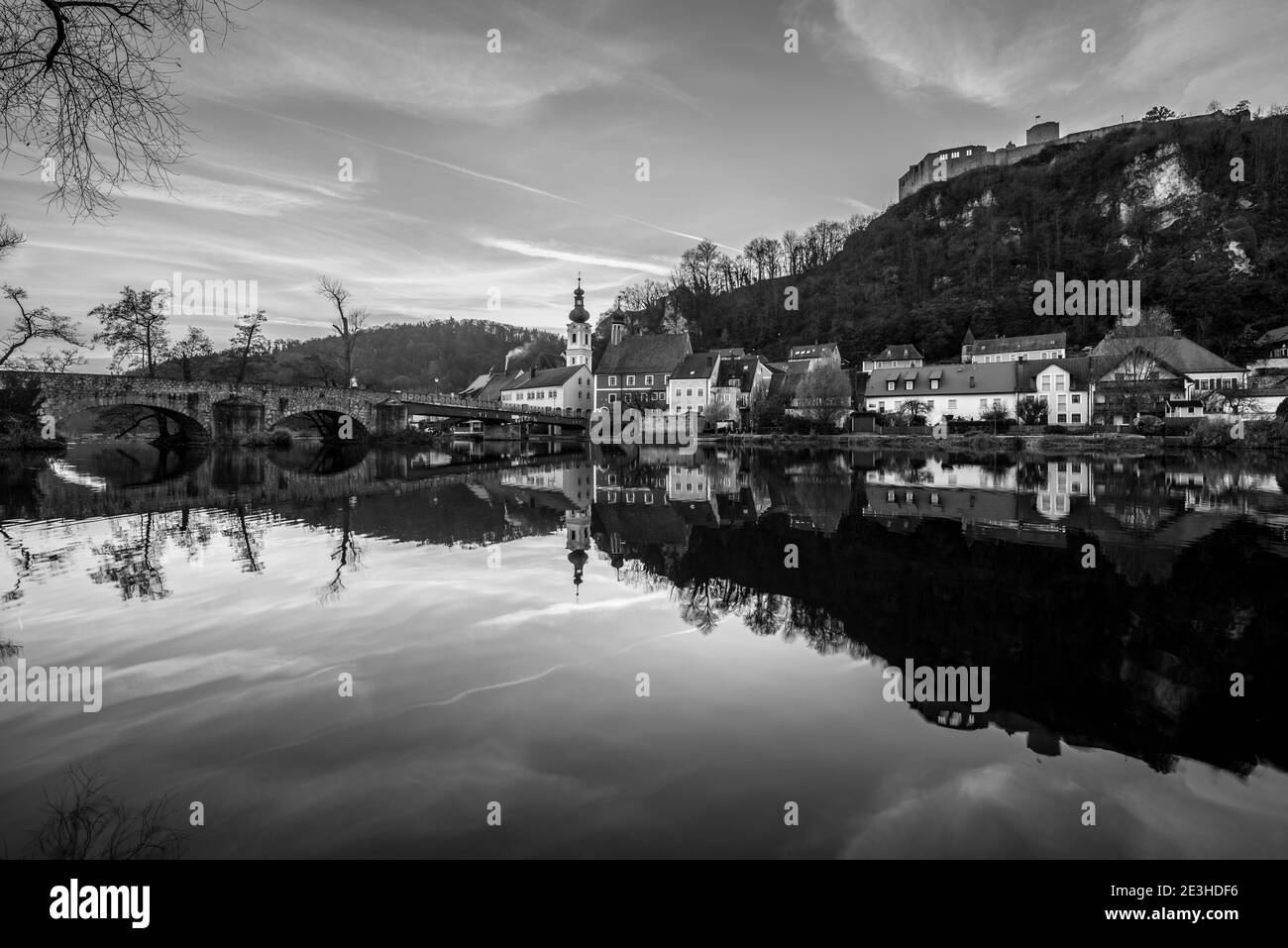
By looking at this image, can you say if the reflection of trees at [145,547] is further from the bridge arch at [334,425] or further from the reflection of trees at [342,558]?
the bridge arch at [334,425]

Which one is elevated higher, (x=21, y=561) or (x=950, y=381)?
(x=950, y=381)

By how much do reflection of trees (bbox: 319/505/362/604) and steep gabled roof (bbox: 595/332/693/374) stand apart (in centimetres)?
6834

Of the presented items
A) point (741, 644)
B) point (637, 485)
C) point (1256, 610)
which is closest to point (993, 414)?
point (637, 485)

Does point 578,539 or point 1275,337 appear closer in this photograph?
point 578,539

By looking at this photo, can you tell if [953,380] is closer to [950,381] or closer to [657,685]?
[950,381]

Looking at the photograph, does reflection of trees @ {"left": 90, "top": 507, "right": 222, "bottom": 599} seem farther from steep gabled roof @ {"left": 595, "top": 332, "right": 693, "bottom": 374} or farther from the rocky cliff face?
the rocky cliff face

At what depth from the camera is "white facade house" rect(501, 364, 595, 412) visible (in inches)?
3519

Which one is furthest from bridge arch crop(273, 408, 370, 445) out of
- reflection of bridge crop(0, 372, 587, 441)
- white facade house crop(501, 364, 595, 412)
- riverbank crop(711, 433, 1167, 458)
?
riverbank crop(711, 433, 1167, 458)

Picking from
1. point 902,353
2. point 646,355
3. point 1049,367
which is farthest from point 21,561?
point 902,353

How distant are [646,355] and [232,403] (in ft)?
158

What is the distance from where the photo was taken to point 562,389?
3511 inches

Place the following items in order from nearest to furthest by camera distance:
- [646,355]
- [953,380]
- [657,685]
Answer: [657,685]
[953,380]
[646,355]

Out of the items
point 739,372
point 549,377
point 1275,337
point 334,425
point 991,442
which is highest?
point 1275,337

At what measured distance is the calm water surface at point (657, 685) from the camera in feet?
14.1
